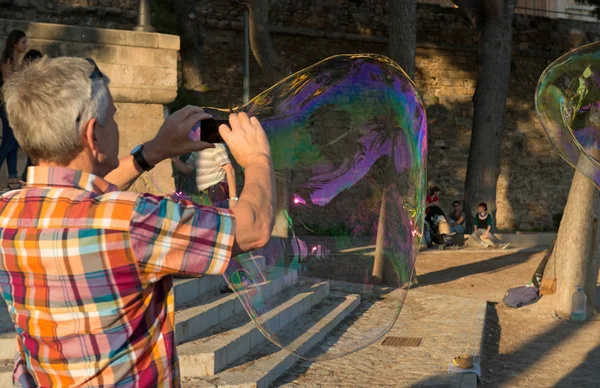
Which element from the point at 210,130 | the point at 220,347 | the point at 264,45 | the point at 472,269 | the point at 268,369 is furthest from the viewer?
the point at 264,45

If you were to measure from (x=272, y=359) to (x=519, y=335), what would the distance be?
11.4 ft

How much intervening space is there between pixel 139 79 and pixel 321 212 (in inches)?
238

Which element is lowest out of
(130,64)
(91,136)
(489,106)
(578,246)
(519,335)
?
(519,335)

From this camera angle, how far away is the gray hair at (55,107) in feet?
5.71

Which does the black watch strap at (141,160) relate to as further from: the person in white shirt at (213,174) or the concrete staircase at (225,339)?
the concrete staircase at (225,339)

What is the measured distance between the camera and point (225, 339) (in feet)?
19.6

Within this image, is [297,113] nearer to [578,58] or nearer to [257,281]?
[257,281]

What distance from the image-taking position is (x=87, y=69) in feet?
5.93

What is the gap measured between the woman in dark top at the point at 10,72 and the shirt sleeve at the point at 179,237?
623 centimetres

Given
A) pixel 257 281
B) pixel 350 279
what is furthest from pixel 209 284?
pixel 257 281

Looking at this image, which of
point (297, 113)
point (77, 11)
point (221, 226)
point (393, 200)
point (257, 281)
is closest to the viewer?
point (221, 226)

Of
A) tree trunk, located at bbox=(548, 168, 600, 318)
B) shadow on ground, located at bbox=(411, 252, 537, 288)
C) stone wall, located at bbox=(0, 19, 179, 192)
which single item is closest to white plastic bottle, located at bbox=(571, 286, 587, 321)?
tree trunk, located at bbox=(548, 168, 600, 318)

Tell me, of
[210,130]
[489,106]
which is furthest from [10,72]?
[489,106]

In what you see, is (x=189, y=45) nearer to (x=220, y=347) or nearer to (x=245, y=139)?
(x=220, y=347)
